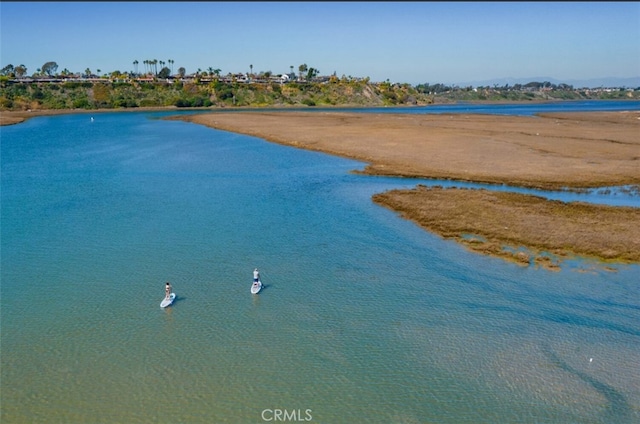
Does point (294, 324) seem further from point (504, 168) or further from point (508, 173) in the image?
point (504, 168)

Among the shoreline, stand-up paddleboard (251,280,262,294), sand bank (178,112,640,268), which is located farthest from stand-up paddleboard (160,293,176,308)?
sand bank (178,112,640,268)

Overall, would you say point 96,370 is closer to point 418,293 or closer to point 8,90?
point 418,293

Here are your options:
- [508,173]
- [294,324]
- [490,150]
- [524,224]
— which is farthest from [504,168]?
[294,324]

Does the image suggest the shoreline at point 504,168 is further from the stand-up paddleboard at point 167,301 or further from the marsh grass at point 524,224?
the stand-up paddleboard at point 167,301

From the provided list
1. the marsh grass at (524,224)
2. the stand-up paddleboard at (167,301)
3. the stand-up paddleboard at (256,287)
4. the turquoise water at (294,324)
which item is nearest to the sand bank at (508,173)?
the marsh grass at (524,224)

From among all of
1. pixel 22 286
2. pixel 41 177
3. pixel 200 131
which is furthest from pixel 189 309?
pixel 200 131

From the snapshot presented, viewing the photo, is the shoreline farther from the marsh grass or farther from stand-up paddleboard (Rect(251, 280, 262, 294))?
stand-up paddleboard (Rect(251, 280, 262, 294))

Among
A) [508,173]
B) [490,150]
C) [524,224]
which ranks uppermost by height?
[490,150]
